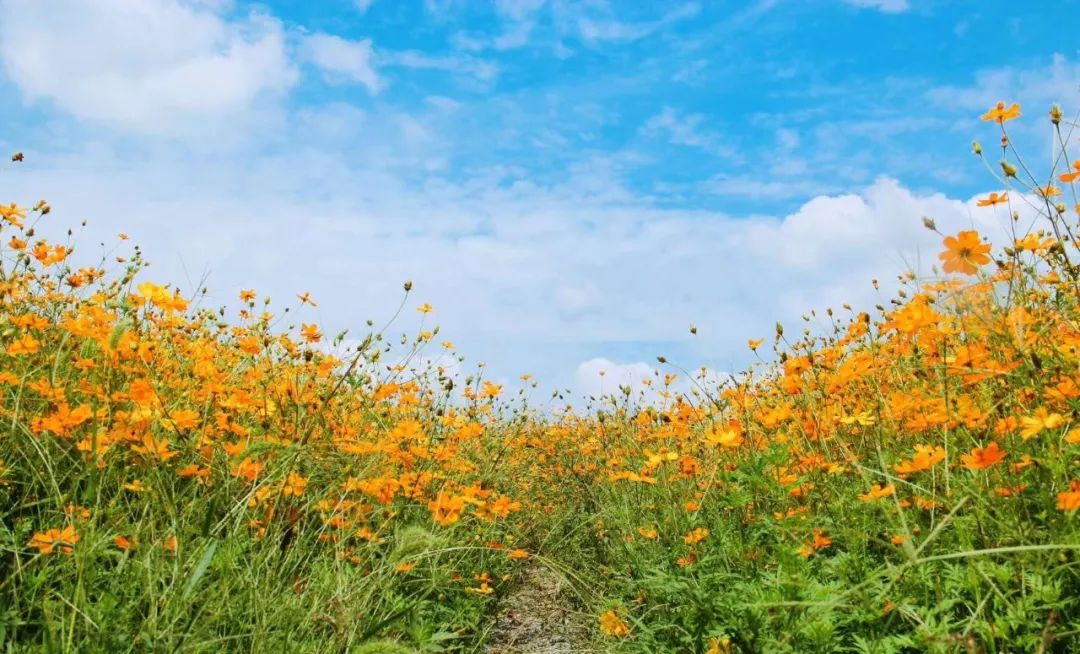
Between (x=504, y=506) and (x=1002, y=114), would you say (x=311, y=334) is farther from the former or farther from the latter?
(x=1002, y=114)

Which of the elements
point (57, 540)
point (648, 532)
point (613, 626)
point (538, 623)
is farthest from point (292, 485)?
point (538, 623)

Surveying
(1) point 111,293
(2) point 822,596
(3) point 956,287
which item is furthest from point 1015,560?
(1) point 111,293

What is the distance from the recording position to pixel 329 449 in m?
3.39

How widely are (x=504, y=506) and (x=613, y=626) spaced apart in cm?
78

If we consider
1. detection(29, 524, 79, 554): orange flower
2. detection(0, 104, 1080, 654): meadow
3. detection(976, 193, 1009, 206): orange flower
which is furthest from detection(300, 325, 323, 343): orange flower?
detection(976, 193, 1009, 206): orange flower

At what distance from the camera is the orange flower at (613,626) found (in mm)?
3031

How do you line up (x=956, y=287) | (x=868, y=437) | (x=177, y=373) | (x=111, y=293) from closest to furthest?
(x=956, y=287) < (x=868, y=437) < (x=177, y=373) < (x=111, y=293)

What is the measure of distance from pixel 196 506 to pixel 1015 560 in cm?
256

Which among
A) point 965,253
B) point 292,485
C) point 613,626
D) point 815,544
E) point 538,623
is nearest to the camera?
point 965,253

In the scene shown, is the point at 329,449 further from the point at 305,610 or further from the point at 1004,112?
the point at 1004,112

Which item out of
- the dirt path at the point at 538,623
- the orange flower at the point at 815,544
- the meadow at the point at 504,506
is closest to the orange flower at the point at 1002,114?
the meadow at the point at 504,506

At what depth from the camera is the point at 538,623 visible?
148 inches

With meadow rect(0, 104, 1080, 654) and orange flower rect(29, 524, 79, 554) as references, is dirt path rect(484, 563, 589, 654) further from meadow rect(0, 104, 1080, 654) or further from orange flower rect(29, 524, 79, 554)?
orange flower rect(29, 524, 79, 554)

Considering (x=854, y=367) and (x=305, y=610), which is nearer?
(x=305, y=610)
